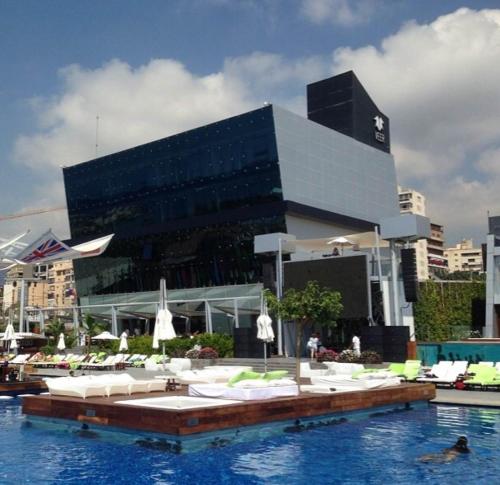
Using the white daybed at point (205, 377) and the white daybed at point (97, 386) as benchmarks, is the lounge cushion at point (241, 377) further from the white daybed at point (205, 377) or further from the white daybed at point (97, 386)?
the white daybed at point (205, 377)

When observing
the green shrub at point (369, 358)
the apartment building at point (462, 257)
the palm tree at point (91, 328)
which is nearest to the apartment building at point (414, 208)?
the apartment building at point (462, 257)

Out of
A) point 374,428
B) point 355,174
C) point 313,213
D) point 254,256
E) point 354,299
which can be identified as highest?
point 355,174

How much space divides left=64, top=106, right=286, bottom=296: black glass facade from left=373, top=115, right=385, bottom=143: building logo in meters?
18.3

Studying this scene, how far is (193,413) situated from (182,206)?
37.0m

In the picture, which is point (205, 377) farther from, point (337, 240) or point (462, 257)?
point (462, 257)

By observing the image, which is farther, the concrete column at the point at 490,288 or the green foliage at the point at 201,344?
the concrete column at the point at 490,288

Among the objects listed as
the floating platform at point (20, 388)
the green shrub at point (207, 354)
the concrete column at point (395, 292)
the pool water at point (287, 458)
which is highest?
the concrete column at point (395, 292)

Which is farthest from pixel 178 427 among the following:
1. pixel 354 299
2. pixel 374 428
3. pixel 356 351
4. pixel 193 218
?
pixel 193 218

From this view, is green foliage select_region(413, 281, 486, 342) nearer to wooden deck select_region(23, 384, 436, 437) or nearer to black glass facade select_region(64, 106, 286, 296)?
black glass facade select_region(64, 106, 286, 296)

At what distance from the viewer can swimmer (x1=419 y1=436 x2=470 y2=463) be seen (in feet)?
41.3

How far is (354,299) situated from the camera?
33844 millimetres

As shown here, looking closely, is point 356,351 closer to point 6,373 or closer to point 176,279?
point 6,373

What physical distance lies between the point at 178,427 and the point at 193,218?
3603 centimetres

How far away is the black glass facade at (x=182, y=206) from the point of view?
45281 mm
